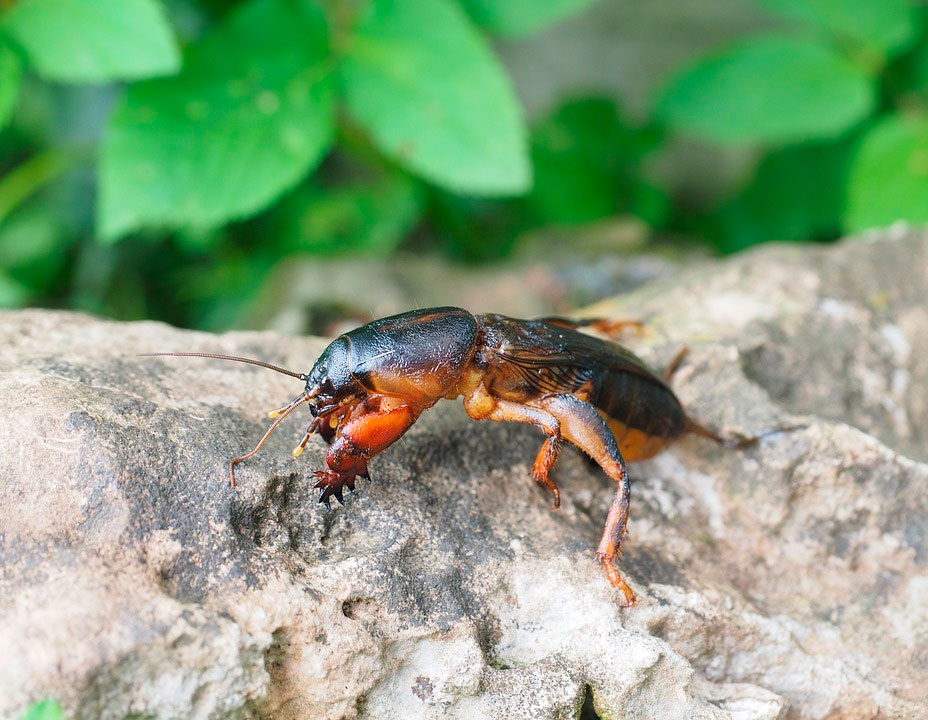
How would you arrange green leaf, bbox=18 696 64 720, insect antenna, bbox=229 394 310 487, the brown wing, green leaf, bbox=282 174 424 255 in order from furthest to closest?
green leaf, bbox=282 174 424 255 < the brown wing < insect antenna, bbox=229 394 310 487 < green leaf, bbox=18 696 64 720

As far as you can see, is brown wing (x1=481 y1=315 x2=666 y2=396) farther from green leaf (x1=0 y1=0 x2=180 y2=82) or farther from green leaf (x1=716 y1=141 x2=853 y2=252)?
green leaf (x1=716 y1=141 x2=853 y2=252)

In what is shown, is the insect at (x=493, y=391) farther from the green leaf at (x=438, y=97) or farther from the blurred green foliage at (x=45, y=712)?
the green leaf at (x=438, y=97)

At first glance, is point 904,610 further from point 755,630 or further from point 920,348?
point 920,348

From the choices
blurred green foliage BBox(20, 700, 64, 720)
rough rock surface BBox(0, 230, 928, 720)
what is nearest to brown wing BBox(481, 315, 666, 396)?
rough rock surface BBox(0, 230, 928, 720)

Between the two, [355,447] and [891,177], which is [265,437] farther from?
[891,177]

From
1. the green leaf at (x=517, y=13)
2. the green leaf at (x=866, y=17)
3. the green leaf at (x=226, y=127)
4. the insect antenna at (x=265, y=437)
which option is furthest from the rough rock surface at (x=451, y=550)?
the green leaf at (x=866, y=17)

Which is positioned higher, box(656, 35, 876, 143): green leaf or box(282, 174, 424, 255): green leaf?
box(656, 35, 876, 143): green leaf

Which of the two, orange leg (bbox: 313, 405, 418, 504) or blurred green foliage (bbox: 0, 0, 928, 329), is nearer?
orange leg (bbox: 313, 405, 418, 504)

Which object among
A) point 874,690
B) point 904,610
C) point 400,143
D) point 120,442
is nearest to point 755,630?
point 874,690
